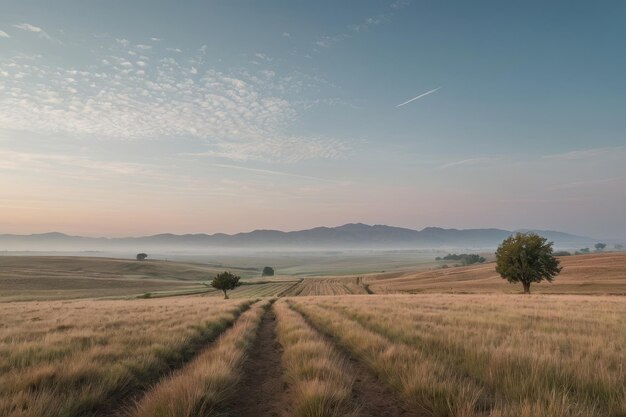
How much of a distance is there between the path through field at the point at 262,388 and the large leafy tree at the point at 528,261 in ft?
167

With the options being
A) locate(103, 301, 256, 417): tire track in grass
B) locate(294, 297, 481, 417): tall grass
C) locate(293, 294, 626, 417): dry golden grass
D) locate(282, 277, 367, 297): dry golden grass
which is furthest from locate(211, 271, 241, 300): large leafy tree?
locate(294, 297, 481, 417): tall grass

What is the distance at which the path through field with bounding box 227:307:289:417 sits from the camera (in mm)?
6398

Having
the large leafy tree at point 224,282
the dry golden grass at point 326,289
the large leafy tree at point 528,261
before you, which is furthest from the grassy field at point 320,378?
the dry golden grass at point 326,289

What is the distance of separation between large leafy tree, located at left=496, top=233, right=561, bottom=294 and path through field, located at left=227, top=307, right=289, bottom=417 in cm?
5086

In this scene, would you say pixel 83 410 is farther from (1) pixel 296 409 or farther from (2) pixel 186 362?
(2) pixel 186 362

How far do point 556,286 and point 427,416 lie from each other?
72.3 meters

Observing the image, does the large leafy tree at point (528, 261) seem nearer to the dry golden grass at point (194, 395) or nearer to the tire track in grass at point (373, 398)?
the tire track in grass at point (373, 398)

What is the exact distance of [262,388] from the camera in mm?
Result: 7906

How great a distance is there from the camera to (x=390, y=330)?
1378 centimetres

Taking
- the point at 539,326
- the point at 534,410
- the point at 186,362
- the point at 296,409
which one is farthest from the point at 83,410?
the point at 539,326

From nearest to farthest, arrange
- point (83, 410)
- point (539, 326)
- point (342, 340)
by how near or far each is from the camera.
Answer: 1. point (83, 410)
2. point (342, 340)
3. point (539, 326)

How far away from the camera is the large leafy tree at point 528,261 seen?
52.2 m

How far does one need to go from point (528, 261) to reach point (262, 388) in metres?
55.8

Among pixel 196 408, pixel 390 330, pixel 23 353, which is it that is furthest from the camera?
pixel 390 330
